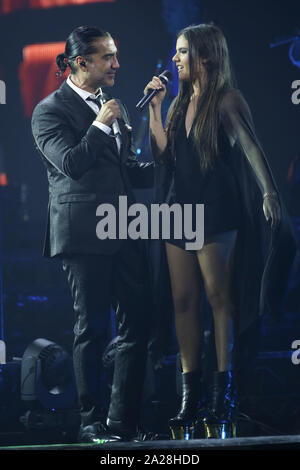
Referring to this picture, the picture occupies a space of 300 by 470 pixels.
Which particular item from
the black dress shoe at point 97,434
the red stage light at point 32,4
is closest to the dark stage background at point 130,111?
the red stage light at point 32,4

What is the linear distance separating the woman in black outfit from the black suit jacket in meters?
0.31

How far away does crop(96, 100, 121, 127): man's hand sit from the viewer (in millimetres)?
2902

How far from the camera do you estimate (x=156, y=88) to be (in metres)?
3.09

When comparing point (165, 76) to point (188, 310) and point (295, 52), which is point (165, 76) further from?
point (188, 310)

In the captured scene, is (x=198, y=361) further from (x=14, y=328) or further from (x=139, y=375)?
(x=14, y=328)

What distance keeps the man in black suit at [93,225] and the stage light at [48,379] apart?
0.29 metres

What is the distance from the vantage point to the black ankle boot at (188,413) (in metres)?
3.13

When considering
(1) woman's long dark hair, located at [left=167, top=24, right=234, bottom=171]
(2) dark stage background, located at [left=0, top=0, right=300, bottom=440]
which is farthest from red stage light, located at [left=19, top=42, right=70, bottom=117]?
(1) woman's long dark hair, located at [left=167, top=24, right=234, bottom=171]

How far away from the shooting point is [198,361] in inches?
126

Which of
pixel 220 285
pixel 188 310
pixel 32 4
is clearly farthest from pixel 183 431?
pixel 32 4

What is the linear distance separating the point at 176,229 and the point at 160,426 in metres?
0.94

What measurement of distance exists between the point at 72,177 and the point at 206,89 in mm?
799

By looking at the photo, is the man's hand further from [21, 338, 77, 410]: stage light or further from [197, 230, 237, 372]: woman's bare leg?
[21, 338, 77, 410]: stage light
